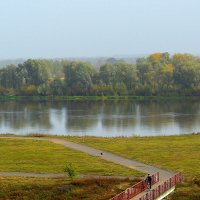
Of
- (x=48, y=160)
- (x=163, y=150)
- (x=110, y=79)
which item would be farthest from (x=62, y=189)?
(x=110, y=79)

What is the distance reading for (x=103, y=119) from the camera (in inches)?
3039

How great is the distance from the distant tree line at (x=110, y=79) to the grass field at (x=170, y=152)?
70.1 meters

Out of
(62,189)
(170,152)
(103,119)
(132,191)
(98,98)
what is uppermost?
(98,98)

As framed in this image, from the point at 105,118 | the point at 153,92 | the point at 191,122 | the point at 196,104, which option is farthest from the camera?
the point at 153,92

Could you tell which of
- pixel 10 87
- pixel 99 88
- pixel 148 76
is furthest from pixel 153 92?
pixel 10 87

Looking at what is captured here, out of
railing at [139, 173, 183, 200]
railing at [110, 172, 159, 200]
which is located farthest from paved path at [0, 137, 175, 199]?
railing at [110, 172, 159, 200]

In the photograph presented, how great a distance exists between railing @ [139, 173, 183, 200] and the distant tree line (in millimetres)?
91333

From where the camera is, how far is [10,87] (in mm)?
130625

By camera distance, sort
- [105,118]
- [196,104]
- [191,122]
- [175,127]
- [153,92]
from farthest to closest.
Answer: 1. [153,92]
2. [196,104]
3. [105,118]
4. [191,122]
5. [175,127]

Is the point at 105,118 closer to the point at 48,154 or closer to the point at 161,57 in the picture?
the point at 48,154

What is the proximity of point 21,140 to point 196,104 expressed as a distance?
6088 cm

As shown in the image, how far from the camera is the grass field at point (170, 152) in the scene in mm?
29463

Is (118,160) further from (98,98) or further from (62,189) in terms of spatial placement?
(98,98)

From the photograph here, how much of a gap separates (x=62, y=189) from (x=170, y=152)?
15523 mm
